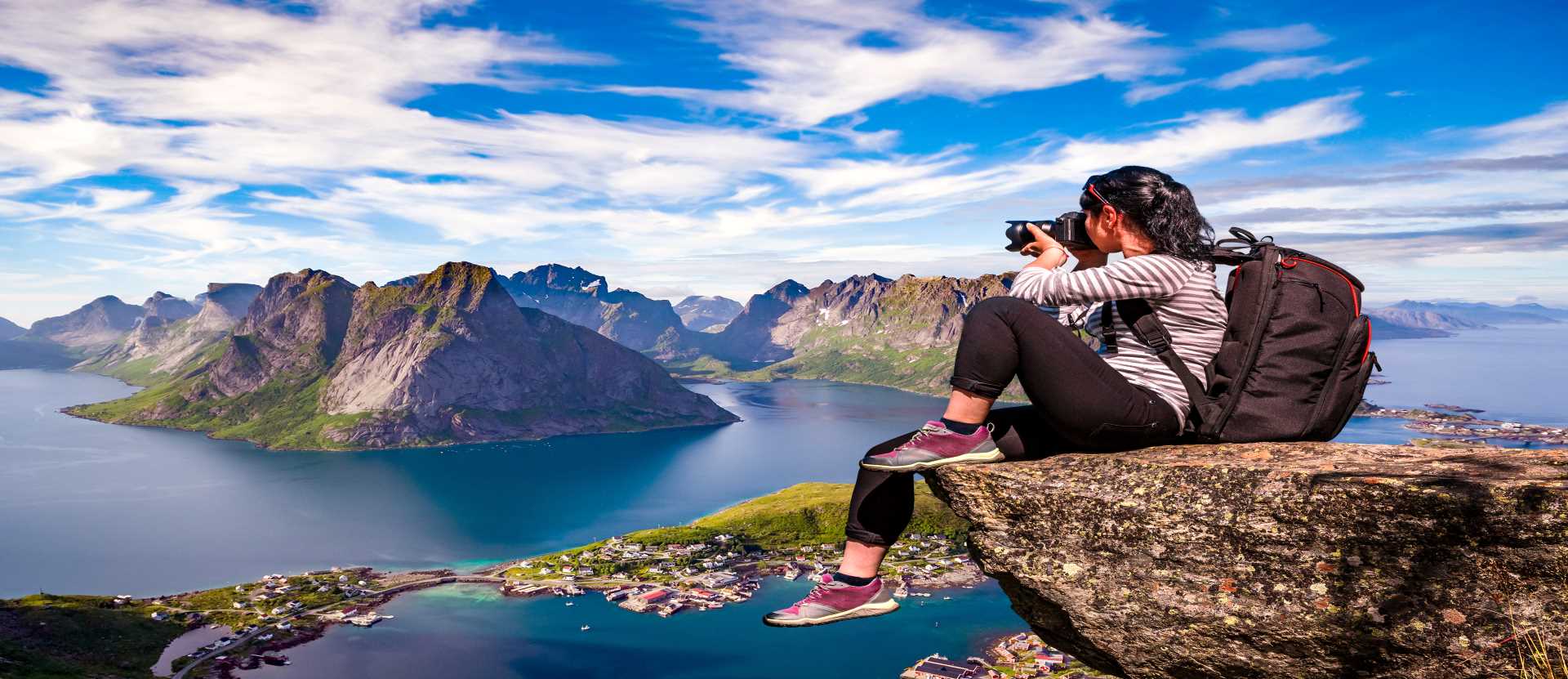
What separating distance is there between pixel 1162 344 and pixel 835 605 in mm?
4161

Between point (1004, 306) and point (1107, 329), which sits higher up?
point (1004, 306)

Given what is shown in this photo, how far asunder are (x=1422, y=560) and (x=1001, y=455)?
3434 mm

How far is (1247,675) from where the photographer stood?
7.41 metres

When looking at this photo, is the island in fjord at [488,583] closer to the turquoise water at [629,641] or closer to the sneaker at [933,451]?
the turquoise water at [629,641]

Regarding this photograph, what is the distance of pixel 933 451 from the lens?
25.9 feet

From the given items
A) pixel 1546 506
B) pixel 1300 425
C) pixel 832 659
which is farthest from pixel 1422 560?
pixel 832 659

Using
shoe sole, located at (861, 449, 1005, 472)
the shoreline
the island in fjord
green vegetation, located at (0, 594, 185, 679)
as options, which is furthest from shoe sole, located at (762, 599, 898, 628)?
the island in fjord

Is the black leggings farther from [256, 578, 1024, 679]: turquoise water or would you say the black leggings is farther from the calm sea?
the calm sea

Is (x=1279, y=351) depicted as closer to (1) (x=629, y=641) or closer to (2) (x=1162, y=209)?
(2) (x=1162, y=209)

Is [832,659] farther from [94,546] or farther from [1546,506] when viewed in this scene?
[94,546]

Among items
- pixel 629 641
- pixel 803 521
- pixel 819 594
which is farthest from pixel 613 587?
pixel 819 594

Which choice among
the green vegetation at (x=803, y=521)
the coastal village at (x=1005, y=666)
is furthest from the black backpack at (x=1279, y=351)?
the green vegetation at (x=803, y=521)

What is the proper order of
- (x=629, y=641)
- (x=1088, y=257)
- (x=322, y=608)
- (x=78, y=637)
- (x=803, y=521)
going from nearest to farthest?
(x=1088, y=257) → (x=78, y=637) → (x=629, y=641) → (x=322, y=608) → (x=803, y=521)

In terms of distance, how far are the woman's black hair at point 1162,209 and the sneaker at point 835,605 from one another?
14.4 feet
